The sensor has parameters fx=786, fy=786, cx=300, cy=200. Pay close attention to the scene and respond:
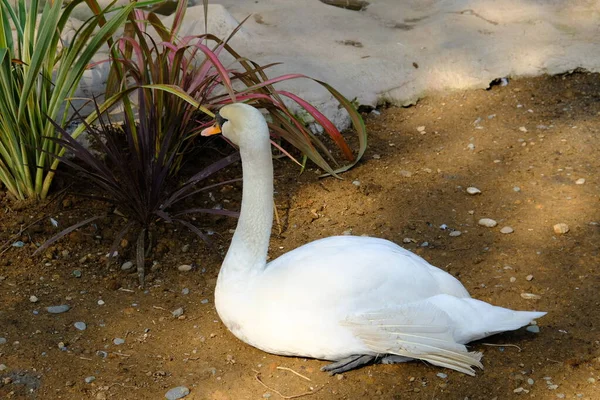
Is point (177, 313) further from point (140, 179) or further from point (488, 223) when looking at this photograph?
point (488, 223)

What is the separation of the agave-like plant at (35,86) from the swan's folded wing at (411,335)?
1.55 metres

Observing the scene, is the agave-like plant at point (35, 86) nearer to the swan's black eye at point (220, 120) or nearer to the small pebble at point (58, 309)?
the small pebble at point (58, 309)

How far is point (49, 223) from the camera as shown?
357 cm

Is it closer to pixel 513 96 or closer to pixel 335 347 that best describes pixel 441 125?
pixel 513 96

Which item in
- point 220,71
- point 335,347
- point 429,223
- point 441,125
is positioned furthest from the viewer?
point 441,125

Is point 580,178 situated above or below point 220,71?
below

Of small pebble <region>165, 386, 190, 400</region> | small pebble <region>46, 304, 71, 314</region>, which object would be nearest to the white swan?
small pebble <region>165, 386, 190, 400</region>

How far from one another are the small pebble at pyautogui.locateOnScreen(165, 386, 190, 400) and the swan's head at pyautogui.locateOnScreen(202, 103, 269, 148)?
866 millimetres

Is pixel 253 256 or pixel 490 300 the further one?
pixel 490 300

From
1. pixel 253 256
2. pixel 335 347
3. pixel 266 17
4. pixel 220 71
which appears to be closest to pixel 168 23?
pixel 266 17

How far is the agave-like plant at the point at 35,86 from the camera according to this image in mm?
3283

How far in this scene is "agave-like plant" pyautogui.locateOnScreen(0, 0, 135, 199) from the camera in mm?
3283

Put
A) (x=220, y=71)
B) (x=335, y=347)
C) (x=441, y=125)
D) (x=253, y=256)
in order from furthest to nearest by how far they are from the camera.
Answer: (x=441, y=125)
(x=220, y=71)
(x=253, y=256)
(x=335, y=347)

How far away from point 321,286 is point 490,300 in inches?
33.2
